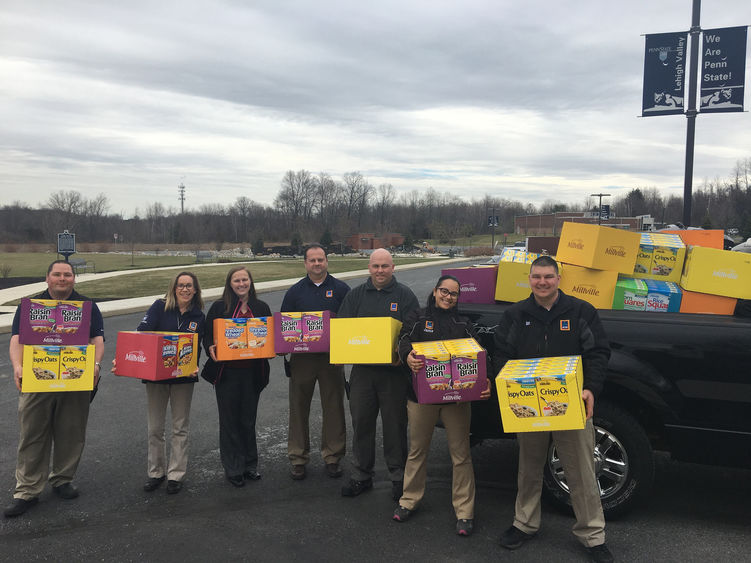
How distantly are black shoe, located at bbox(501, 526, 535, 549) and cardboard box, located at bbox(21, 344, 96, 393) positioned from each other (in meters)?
3.14

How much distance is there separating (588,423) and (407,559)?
139 centimetres

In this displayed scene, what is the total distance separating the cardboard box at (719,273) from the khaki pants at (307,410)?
9.42 ft

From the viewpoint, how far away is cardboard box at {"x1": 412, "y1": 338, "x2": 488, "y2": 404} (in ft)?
12.1

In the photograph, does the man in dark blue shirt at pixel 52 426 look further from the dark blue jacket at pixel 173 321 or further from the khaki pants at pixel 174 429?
the khaki pants at pixel 174 429

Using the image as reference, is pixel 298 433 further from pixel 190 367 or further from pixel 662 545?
pixel 662 545

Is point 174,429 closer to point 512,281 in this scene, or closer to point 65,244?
point 512,281

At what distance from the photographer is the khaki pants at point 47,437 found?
4.26 meters

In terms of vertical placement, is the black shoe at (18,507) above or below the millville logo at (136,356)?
below

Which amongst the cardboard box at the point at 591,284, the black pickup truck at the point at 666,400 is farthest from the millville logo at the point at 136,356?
the cardboard box at the point at 591,284

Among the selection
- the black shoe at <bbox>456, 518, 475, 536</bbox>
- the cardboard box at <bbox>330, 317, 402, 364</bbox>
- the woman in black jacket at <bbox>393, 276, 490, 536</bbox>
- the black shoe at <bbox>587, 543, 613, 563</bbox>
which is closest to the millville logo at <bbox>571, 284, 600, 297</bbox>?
the woman in black jacket at <bbox>393, 276, 490, 536</bbox>

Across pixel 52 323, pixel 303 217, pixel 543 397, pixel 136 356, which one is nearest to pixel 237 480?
pixel 136 356

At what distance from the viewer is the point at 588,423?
3.54m

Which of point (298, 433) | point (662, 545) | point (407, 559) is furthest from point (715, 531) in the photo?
point (298, 433)

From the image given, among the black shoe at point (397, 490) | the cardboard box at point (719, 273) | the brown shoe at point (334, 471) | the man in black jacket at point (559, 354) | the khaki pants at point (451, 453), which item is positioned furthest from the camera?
the brown shoe at point (334, 471)
